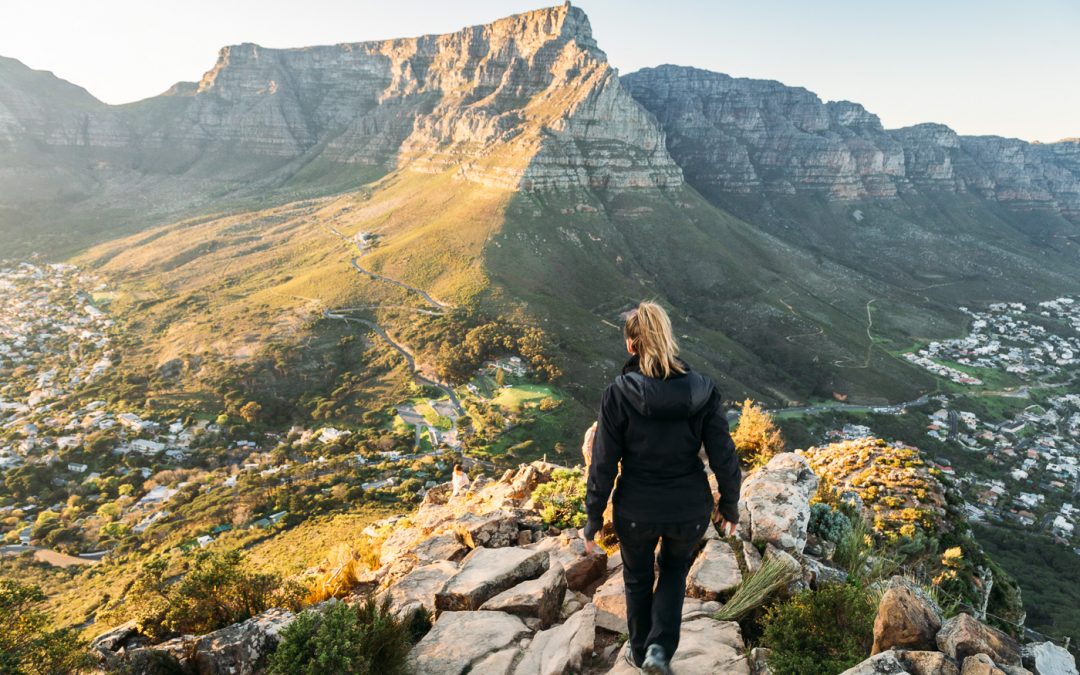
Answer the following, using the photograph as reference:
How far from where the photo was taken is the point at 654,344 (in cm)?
388

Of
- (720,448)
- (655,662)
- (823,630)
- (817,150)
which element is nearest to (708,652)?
(655,662)

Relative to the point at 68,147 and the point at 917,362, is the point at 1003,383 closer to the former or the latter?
the point at 917,362

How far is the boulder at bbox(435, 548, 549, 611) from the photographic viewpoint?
6.03 meters

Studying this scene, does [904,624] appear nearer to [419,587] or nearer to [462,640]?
[462,640]

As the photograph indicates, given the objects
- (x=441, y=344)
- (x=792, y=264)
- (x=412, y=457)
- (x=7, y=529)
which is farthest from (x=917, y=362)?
(x=7, y=529)

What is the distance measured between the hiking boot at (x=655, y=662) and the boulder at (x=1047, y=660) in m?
2.76

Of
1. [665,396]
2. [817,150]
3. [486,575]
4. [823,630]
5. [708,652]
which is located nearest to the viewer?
[665,396]

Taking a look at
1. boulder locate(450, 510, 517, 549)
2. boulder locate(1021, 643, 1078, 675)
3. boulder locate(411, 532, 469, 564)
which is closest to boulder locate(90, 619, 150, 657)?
boulder locate(411, 532, 469, 564)

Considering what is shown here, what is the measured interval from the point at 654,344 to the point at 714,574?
11.7ft

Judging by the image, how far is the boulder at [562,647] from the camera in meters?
4.80

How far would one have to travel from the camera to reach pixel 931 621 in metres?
4.18

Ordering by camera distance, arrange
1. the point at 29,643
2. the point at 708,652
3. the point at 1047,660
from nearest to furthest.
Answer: the point at 1047,660, the point at 708,652, the point at 29,643

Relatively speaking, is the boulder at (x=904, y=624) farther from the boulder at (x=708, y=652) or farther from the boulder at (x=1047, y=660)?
the boulder at (x=708, y=652)

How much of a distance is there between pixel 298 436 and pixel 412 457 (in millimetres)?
10462
